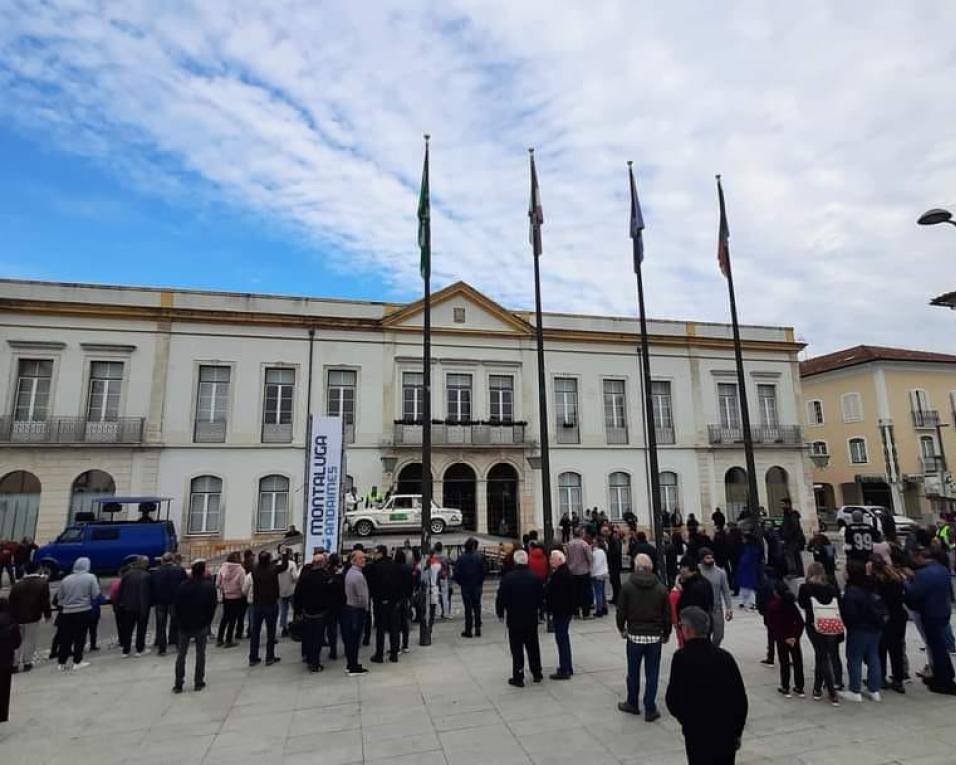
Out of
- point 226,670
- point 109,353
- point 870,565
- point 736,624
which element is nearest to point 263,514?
point 109,353

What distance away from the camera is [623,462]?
2600 cm

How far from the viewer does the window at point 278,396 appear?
2289 centimetres

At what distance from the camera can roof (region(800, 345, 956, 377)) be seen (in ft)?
112

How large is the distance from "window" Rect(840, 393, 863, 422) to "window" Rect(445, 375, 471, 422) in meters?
25.2

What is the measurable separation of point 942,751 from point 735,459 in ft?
77.2

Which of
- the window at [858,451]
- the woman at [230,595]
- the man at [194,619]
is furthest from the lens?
the window at [858,451]

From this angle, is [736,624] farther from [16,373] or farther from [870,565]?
[16,373]

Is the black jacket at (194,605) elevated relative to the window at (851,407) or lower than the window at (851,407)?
lower

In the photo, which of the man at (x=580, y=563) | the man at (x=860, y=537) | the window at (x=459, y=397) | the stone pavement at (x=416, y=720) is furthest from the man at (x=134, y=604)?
the window at (x=459, y=397)

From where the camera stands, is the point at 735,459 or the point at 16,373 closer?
the point at 16,373

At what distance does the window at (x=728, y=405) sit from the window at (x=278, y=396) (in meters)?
19.5

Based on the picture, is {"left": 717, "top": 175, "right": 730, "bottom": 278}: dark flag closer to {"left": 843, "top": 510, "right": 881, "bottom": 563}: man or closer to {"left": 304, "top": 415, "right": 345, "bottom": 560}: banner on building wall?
{"left": 843, "top": 510, "right": 881, "bottom": 563}: man

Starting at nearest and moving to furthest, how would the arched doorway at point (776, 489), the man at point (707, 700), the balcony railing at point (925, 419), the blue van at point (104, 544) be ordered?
the man at point (707, 700) < the blue van at point (104, 544) < the arched doorway at point (776, 489) < the balcony railing at point (925, 419)

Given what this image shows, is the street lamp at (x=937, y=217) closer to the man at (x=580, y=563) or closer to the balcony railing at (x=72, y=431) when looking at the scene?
the man at (x=580, y=563)
